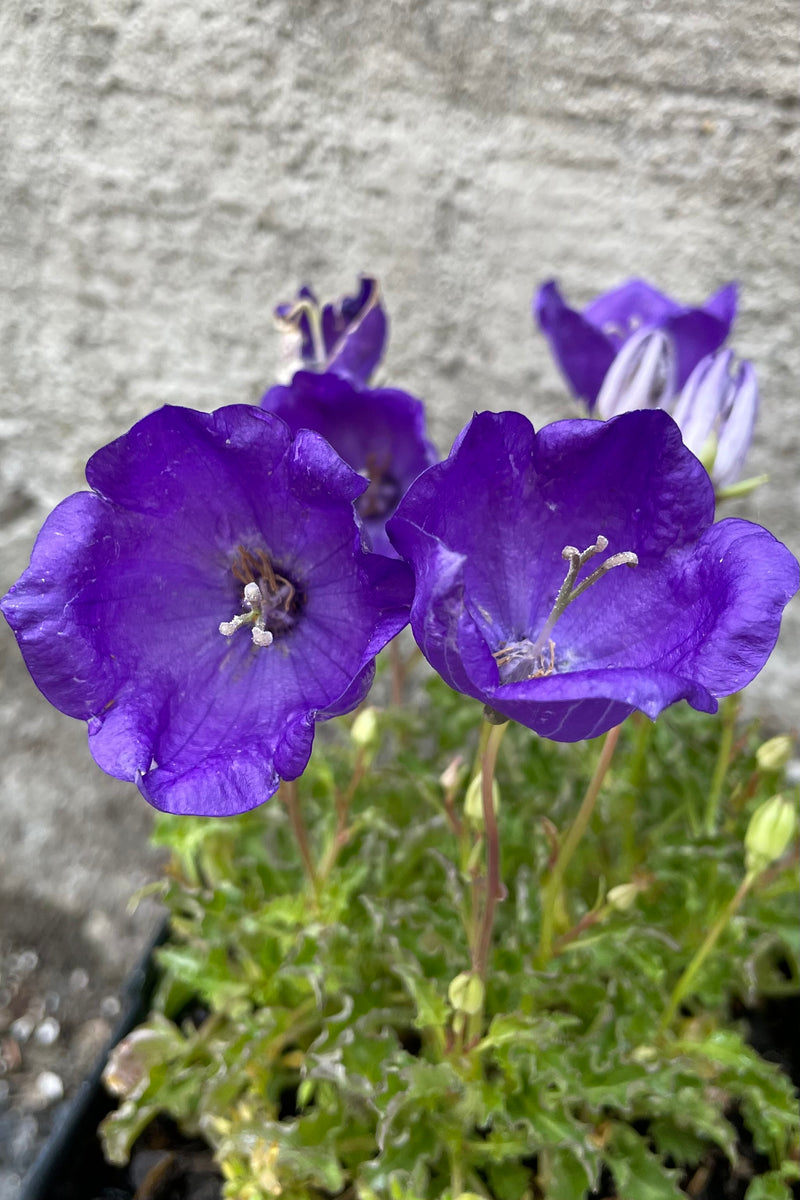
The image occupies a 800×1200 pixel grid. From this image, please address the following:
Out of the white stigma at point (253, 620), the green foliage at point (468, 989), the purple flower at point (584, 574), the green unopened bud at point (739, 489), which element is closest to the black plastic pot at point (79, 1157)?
the green foliage at point (468, 989)

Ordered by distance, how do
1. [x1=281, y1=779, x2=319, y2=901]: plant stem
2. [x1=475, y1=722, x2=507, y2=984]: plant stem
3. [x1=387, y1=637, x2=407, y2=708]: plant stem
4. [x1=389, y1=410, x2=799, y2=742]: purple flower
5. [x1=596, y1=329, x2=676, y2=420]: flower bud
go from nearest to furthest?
[x1=389, y1=410, x2=799, y2=742]: purple flower, [x1=475, y1=722, x2=507, y2=984]: plant stem, [x1=281, y1=779, x2=319, y2=901]: plant stem, [x1=596, y1=329, x2=676, y2=420]: flower bud, [x1=387, y1=637, x2=407, y2=708]: plant stem

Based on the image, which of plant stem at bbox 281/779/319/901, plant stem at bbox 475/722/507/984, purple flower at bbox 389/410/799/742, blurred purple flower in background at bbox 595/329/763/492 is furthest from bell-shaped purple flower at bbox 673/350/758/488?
plant stem at bbox 281/779/319/901

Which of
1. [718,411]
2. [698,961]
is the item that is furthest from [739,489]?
[698,961]

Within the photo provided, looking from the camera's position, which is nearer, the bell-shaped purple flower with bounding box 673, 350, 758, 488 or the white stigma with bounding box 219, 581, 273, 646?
the white stigma with bounding box 219, 581, 273, 646

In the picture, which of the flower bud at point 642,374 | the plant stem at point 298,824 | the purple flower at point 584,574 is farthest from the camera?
the flower bud at point 642,374

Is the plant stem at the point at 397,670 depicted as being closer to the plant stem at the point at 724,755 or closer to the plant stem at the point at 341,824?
the plant stem at the point at 341,824

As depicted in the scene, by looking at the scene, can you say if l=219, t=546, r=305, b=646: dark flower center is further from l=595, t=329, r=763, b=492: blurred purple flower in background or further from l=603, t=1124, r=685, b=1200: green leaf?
l=603, t=1124, r=685, b=1200: green leaf
